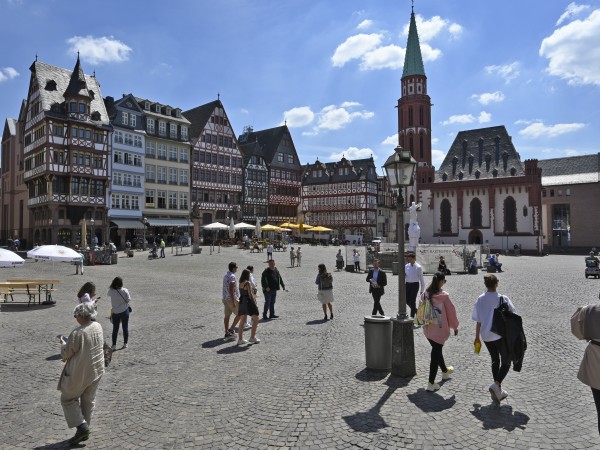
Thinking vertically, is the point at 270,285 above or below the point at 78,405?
above

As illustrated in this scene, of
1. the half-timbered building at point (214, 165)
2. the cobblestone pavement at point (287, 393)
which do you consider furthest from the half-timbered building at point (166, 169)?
the cobblestone pavement at point (287, 393)

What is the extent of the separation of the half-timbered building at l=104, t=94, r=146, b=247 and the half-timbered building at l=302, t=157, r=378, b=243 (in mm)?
32507

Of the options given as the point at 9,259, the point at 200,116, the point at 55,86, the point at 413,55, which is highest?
the point at 413,55

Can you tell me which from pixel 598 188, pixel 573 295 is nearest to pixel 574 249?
pixel 598 188

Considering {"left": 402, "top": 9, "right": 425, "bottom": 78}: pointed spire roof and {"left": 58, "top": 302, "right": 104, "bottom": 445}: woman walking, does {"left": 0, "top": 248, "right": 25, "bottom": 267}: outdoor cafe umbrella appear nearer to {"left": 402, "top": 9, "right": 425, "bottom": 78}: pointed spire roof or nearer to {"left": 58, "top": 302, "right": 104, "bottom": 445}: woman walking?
{"left": 58, "top": 302, "right": 104, "bottom": 445}: woman walking

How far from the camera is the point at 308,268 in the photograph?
30031 millimetres

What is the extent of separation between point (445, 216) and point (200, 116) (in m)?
38.3

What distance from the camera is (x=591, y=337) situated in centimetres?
470

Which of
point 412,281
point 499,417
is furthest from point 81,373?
point 412,281

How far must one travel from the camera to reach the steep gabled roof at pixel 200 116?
59.7 meters

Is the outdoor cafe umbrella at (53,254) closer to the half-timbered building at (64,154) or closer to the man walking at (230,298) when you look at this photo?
the man walking at (230,298)

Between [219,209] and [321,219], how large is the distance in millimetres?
22075

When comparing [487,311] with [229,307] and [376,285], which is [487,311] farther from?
[229,307]

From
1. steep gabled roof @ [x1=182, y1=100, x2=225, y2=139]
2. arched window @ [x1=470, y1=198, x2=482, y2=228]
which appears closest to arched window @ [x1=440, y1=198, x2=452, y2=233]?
arched window @ [x1=470, y1=198, x2=482, y2=228]
